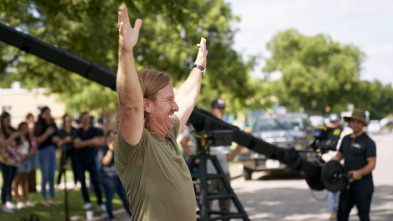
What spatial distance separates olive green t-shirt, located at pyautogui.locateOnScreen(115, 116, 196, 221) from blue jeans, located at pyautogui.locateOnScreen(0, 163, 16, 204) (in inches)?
333

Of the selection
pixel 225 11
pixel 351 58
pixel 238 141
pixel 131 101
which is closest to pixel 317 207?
pixel 238 141

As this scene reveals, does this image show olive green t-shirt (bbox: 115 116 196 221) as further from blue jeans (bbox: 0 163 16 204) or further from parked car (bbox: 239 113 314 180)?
parked car (bbox: 239 113 314 180)

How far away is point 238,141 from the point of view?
692cm

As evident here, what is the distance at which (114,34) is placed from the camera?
11.1 m

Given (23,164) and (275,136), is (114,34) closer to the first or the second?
(23,164)

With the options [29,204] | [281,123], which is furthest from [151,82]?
[281,123]

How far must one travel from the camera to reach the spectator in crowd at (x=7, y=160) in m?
10.7

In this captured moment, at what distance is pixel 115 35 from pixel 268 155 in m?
4.97

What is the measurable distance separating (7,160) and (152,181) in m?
8.71

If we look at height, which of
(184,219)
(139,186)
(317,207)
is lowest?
(317,207)

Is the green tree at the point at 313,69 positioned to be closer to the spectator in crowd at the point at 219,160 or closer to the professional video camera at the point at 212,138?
the spectator in crowd at the point at 219,160

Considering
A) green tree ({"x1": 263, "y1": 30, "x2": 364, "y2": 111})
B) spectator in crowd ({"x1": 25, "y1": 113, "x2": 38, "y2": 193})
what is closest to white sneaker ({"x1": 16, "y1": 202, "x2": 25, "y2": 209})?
spectator in crowd ({"x1": 25, "y1": 113, "x2": 38, "y2": 193})

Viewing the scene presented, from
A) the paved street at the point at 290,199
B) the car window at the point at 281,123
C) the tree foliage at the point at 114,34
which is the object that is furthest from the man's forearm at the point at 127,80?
the car window at the point at 281,123

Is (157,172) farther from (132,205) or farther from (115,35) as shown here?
(115,35)
